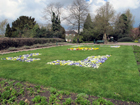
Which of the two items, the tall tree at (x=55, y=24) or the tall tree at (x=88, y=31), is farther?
the tall tree at (x=55, y=24)

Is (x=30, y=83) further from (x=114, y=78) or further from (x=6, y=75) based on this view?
(x=114, y=78)

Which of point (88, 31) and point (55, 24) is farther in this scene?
point (55, 24)

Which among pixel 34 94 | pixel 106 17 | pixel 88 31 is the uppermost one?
pixel 106 17

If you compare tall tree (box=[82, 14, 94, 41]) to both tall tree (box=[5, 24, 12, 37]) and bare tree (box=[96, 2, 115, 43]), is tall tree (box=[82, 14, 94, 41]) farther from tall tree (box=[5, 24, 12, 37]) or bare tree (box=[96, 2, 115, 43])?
tall tree (box=[5, 24, 12, 37])

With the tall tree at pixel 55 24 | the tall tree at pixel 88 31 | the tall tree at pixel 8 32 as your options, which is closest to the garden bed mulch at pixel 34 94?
the tall tree at pixel 88 31

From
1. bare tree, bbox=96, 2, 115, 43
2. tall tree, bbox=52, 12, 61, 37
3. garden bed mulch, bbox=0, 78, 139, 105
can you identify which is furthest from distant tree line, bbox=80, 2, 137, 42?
garden bed mulch, bbox=0, 78, 139, 105

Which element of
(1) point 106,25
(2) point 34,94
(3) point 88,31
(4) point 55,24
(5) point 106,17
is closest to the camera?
(2) point 34,94

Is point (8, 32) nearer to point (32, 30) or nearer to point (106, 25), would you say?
point (32, 30)

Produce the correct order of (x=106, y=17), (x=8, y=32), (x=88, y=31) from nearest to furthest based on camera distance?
(x=106, y=17), (x=88, y=31), (x=8, y=32)

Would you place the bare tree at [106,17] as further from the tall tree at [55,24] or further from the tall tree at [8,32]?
the tall tree at [8,32]

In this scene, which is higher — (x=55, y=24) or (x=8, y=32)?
(x=55, y=24)

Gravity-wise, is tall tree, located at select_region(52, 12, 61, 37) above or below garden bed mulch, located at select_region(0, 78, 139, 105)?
above

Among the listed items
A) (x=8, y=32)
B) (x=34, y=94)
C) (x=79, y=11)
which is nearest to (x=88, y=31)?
(x=79, y=11)

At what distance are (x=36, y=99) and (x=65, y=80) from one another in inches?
42.6
